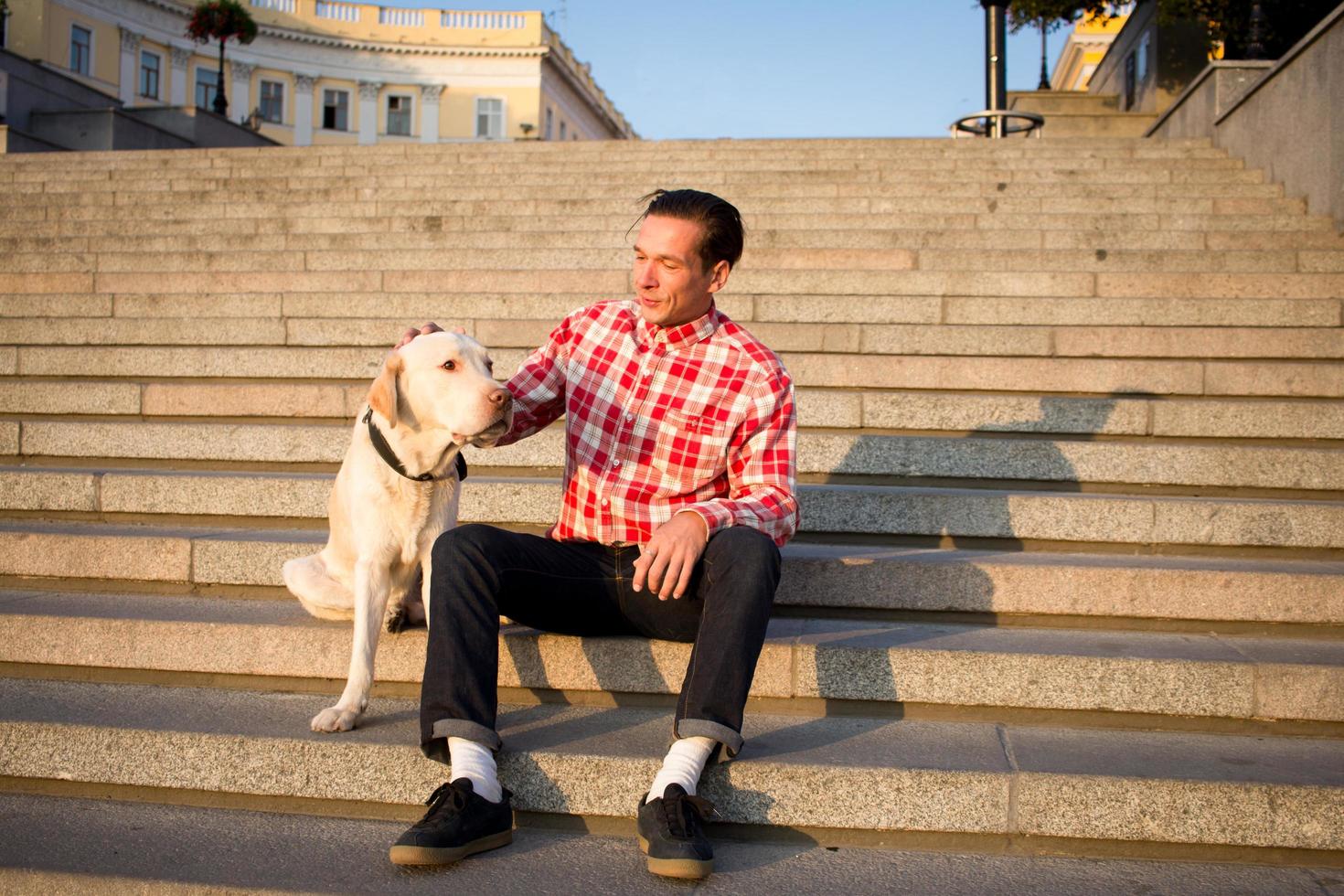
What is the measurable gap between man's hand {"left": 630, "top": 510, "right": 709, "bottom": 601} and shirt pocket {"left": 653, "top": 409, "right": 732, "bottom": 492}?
0.34 metres

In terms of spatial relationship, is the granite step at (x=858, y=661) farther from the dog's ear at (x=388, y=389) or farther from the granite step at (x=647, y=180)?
the granite step at (x=647, y=180)

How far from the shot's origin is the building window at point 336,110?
156 feet

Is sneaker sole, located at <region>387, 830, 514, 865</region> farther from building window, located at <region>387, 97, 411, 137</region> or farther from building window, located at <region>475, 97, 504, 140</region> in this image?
building window, located at <region>387, 97, 411, 137</region>

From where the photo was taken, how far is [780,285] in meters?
6.72

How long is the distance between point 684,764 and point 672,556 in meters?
0.52

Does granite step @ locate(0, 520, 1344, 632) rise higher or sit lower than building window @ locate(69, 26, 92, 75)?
lower

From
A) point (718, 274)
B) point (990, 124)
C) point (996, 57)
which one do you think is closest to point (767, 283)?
point (718, 274)

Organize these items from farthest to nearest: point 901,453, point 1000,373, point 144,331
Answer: point 144,331, point 1000,373, point 901,453

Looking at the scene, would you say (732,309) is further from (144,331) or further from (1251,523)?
(144,331)

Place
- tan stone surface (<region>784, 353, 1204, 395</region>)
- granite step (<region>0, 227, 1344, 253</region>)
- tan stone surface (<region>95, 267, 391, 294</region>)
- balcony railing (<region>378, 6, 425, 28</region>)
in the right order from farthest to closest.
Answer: balcony railing (<region>378, 6, 425, 28</region>), granite step (<region>0, 227, 1344, 253</region>), tan stone surface (<region>95, 267, 391, 294</region>), tan stone surface (<region>784, 353, 1204, 395</region>)

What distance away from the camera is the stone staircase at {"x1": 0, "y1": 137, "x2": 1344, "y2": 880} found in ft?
9.40

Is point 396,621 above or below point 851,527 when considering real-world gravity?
below

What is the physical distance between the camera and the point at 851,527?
4.25 m

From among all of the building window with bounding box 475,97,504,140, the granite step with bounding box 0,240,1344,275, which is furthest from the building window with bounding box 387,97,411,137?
the granite step with bounding box 0,240,1344,275
